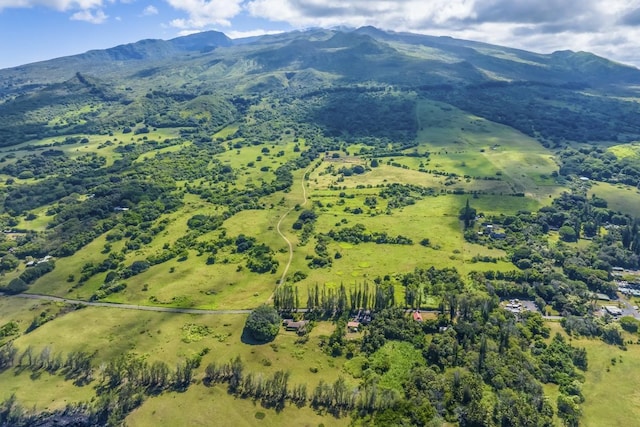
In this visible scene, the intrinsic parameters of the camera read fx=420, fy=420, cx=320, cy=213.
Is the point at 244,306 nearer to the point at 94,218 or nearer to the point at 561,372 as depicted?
the point at 561,372

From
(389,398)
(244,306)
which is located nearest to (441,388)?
(389,398)

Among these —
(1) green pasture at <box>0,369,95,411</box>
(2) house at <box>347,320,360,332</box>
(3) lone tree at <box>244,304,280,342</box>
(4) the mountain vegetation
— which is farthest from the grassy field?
(1) green pasture at <box>0,369,95,411</box>

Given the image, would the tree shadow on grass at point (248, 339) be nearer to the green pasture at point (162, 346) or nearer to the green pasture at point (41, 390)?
the green pasture at point (162, 346)

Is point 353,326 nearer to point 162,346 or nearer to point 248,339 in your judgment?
point 248,339

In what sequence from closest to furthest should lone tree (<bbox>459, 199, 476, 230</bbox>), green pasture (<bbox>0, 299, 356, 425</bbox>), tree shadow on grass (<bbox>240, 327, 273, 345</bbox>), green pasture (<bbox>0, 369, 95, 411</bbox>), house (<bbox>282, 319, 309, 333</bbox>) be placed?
green pasture (<bbox>0, 369, 95, 411</bbox>) < green pasture (<bbox>0, 299, 356, 425</bbox>) < tree shadow on grass (<bbox>240, 327, 273, 345</bbox>) < house (<bbox>282, 319, 309, 333</bbox>) < lone tree (<bbox>459, 199, 476, 230</bbox>)

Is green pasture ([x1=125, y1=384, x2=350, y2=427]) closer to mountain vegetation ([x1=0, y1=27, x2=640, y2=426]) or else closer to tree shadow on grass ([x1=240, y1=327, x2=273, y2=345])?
mountain vegetation ([x1=0, y1=27, x2=640, y2=426])

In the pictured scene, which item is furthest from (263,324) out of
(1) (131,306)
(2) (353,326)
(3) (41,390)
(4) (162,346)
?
(3) (41,390)
